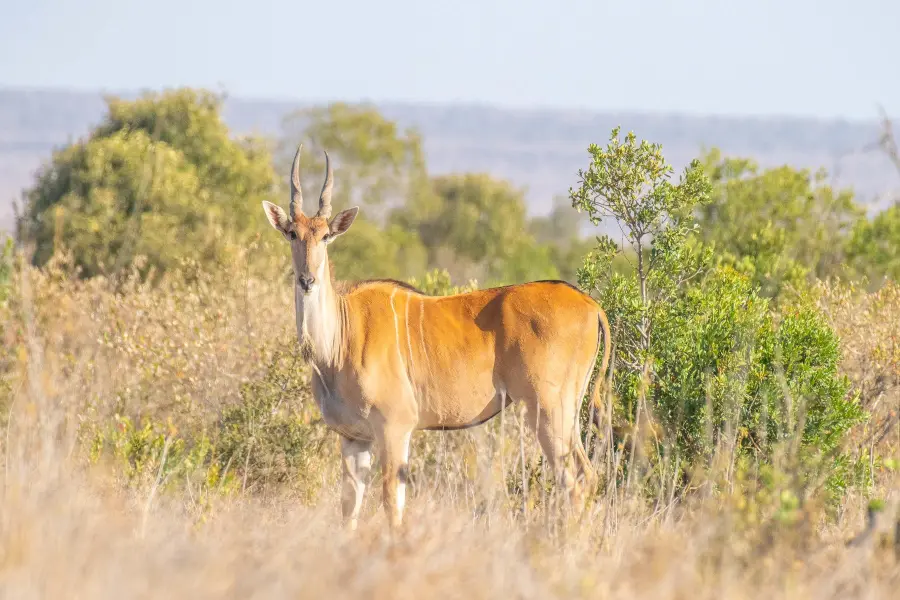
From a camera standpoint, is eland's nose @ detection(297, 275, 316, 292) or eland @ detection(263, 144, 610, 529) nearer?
eland's nose @ detection(297, 275, 316, 292)

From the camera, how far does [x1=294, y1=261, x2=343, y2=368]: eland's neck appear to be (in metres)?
6.95

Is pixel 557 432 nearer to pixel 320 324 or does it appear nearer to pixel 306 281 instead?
pixel 320 324

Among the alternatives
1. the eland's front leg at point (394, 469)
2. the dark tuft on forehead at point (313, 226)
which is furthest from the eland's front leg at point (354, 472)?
the dark tuft on forehead at point (313, 226)

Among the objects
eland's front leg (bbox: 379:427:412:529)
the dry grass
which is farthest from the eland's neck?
the dry grass

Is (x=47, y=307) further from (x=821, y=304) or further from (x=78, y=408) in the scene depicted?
(x=821, y=304)

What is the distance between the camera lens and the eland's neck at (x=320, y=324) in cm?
695

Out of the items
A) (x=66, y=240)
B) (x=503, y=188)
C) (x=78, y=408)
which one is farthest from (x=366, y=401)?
(x=503, y=188)

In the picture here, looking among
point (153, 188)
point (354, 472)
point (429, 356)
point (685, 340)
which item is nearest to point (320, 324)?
point (429, 356)

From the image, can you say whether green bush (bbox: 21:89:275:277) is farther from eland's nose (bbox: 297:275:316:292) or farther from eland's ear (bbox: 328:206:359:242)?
eland's nose (bbox: 297:275:316:292)

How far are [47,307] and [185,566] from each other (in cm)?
881

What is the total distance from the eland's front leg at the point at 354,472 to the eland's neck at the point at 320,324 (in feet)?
1.72

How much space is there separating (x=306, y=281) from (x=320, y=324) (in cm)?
30

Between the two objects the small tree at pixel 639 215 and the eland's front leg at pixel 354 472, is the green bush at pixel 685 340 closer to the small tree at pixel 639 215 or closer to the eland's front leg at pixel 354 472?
the small tree at pixel 639 215

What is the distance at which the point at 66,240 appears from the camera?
18047 mm
